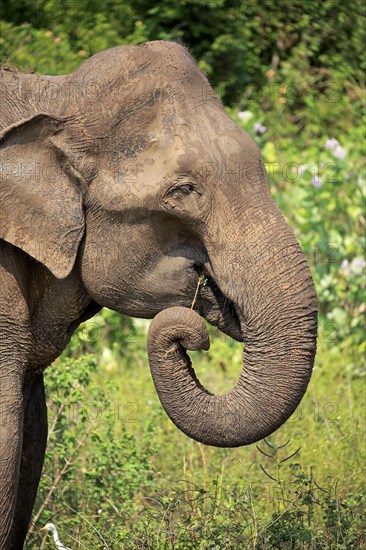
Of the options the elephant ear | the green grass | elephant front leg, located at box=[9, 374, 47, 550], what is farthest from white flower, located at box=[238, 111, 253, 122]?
the elephant ear

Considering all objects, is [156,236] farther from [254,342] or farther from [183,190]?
[254,342]

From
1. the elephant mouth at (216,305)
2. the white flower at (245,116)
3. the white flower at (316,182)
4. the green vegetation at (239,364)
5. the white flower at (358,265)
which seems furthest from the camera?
the white flower at (245,116)

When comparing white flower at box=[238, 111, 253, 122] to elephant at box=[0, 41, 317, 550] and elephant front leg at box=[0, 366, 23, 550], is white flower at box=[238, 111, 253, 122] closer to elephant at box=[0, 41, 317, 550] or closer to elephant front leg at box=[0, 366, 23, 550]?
elephant at box=[0, 41, 317, 550]

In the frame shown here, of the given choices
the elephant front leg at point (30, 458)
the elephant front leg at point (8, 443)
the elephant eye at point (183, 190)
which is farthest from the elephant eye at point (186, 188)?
the elephant front leg at point (30, 458)

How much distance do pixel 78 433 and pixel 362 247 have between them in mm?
3183

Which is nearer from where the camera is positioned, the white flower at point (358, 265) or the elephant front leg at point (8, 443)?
the elephant front leg at point (8, 443)

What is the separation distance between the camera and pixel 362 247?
365 inches

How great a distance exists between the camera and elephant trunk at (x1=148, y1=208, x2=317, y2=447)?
4.40m

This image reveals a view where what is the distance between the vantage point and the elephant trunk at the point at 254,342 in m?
4.40

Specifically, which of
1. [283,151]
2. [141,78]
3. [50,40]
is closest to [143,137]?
[141,78]

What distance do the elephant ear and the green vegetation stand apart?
2.44 ft

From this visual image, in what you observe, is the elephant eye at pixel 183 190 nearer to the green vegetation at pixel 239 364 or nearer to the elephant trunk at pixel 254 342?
the elephant trunk at pixel 254 342

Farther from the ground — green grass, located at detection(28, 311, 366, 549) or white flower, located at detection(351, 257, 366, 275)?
green grass, located at detection(28, 311, 366, 549)

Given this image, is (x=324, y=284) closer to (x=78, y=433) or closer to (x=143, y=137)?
(x=78, y=433)
